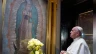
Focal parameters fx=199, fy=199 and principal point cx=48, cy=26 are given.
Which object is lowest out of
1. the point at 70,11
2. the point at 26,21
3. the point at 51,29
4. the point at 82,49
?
the point at 82,49

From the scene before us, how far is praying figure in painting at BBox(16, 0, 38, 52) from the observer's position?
3.27m

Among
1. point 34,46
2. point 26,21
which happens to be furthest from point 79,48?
point 26,21

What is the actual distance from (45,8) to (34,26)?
1.34 ft

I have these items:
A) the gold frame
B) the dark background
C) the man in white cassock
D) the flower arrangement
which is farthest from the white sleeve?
the dark background

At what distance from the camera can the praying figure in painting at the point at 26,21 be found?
10.7ft

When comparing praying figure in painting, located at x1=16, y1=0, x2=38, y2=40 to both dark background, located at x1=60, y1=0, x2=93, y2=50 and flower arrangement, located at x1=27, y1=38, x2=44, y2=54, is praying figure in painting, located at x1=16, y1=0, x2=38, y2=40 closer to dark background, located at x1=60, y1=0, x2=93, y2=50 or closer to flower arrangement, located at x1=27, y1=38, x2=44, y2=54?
flower arrangement, located at x1=27, y1=38, x2=44, y2=54

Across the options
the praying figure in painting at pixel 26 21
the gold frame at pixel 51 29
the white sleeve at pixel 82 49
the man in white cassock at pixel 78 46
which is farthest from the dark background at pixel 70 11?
the white sleeve at pixel 82 49

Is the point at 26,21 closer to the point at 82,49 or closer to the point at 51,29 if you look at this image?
the point at 51,29

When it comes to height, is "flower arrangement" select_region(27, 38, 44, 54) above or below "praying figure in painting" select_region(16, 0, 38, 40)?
below

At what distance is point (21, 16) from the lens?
3.30 m

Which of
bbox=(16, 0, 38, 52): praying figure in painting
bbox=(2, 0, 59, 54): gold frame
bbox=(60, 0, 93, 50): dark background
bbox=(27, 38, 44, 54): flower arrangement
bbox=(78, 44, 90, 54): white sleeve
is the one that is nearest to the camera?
bbox=(78, 44, 90, 54): white sleeve

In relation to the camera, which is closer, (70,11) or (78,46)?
(78,46)

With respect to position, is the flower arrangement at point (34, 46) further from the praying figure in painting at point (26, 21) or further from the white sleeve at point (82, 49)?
the white sleeve at point (82, 49)

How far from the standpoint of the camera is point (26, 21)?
337 centimetres
